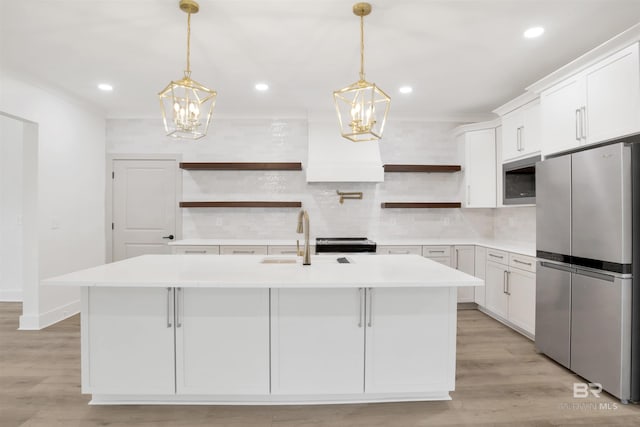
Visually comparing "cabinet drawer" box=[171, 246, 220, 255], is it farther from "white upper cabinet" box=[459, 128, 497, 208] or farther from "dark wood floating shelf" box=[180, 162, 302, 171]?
"white upper cabinet" box=[459, 128, 497, 208]

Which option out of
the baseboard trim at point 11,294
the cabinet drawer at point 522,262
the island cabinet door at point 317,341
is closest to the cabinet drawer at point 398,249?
the cabinet drawer at point 522,262

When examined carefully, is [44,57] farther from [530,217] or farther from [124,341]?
[530,217]

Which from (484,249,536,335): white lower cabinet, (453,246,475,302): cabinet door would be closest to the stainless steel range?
(453,246,475,302): cabinet door

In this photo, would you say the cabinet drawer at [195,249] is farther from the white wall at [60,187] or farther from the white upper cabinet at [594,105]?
the white upper cabinet at [594,105]

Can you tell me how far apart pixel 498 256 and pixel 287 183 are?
2999 millimetres

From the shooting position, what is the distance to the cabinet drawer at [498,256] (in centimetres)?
403

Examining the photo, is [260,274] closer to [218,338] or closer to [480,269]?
[218,338]

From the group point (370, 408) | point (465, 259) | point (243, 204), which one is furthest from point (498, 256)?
point (243, 204)

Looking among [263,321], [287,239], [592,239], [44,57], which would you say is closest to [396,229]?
[287,239]

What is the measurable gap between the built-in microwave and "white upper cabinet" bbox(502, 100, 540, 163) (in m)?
0.09

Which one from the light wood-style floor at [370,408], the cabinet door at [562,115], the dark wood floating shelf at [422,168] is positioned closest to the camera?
the light wood-style floor at [370,408]

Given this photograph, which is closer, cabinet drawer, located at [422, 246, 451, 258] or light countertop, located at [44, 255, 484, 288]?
light countertop, located at [44, 255, 484, 288]

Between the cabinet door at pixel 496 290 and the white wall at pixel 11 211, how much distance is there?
21.7 feet

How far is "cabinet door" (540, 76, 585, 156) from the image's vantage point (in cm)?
290
